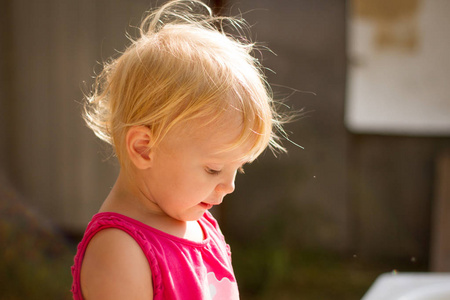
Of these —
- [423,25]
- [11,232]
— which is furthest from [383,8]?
[11,232]

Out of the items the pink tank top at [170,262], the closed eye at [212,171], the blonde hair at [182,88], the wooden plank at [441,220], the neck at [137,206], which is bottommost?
the wooden plank at [441,220]

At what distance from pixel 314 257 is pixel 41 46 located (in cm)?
230

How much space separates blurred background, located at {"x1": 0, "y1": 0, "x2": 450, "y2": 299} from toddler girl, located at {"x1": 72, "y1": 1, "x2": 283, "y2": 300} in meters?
2.27

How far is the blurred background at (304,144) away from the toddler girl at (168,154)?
2272 millimetres

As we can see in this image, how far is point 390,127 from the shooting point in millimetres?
3900

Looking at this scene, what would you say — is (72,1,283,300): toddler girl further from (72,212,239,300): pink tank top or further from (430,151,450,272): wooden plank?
(430,151,450,272): wooden plank

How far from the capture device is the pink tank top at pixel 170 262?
0.95 m

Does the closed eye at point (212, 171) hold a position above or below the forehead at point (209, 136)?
below

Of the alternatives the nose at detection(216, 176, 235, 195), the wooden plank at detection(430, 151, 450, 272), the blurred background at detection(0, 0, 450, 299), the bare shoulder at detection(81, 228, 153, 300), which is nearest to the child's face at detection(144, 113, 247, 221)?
the nose at detection(216, 176, 235, 195)

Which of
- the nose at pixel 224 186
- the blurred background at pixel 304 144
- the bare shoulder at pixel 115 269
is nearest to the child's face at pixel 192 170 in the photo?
the nose at pixel 224 186

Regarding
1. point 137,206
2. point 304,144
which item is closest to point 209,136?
point 137,206

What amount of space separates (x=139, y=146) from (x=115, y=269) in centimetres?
21

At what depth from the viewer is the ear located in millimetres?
959

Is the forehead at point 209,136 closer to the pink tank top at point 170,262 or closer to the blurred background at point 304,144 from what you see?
the pink tank top at point 170,262
